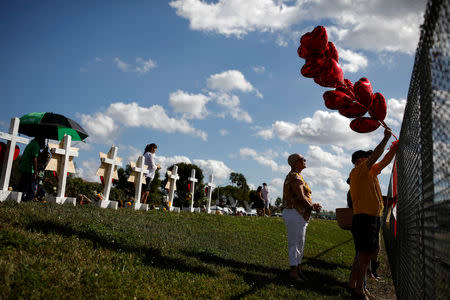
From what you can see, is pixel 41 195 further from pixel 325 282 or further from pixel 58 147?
pixel 325 282

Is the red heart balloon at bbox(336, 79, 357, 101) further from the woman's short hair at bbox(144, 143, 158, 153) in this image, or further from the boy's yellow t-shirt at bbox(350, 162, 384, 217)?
the woman's short hair at bbox(144, 143, 158, 153)

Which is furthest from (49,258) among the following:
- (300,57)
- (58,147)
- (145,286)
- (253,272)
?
(58,147)

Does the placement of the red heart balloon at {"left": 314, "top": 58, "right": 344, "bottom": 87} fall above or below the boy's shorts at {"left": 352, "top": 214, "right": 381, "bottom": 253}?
above

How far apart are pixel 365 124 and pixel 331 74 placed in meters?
0.80

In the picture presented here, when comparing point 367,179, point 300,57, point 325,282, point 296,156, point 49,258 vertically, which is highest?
point 300,57

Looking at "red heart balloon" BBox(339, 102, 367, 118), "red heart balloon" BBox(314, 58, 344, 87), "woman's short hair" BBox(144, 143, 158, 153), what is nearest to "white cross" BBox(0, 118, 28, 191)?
"woman's short hair" BBox(144, 143, 158, 153)

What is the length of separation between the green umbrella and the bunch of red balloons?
26.9 ft

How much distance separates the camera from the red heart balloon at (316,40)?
14.8ft

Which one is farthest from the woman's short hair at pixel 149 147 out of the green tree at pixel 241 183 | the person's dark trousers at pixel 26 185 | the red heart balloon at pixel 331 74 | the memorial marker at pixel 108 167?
the green tree at pixel 241 183

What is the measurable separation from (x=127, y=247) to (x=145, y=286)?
1430mm

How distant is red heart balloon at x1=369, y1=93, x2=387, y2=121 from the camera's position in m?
4.30

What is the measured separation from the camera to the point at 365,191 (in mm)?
4406

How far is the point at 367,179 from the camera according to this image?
14.6 feet

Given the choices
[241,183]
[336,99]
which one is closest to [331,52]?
[336,99]
